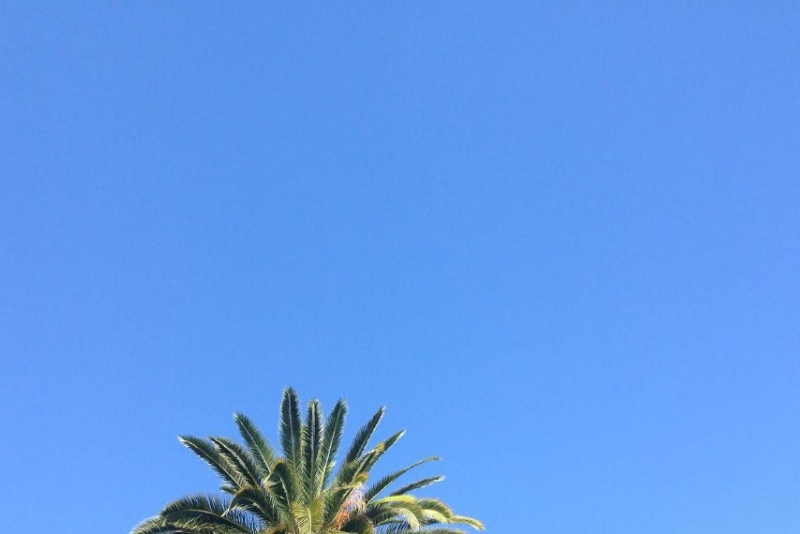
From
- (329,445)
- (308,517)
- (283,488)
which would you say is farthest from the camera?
(329,445)

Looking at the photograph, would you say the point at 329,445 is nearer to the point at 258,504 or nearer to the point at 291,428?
the point at 291,428

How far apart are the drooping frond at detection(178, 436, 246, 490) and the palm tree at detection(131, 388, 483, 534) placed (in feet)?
0.10

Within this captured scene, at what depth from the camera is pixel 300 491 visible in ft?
72.1

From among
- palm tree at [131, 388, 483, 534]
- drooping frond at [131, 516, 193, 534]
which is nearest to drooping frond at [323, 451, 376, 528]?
palm tree at [131, 388, 483, 534]

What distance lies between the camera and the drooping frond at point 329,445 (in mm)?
23484

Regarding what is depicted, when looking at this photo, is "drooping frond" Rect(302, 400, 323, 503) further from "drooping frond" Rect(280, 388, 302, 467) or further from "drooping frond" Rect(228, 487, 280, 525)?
"drooping frond" Rect(228, 487, 280, 525)

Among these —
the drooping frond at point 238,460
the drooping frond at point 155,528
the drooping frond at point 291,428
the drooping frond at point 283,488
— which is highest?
the drooping frond at point 291,428

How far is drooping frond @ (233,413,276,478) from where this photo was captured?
23.2 meters

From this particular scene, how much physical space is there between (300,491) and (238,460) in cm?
199

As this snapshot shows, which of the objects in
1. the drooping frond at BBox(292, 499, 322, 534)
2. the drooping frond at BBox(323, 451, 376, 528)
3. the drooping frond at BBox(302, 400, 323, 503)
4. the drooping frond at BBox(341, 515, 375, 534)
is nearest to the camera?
the drooping frond at BBox(292, 499, 322, 534)

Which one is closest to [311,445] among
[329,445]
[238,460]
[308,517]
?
[329,445]

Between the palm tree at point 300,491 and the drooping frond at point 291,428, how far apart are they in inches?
1.2

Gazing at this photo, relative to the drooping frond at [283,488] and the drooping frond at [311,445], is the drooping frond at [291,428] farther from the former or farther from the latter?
the drooping frond at [283,488]

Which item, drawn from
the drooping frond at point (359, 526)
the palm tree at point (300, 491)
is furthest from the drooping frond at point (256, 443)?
the drooping frond at point (359, 526)
